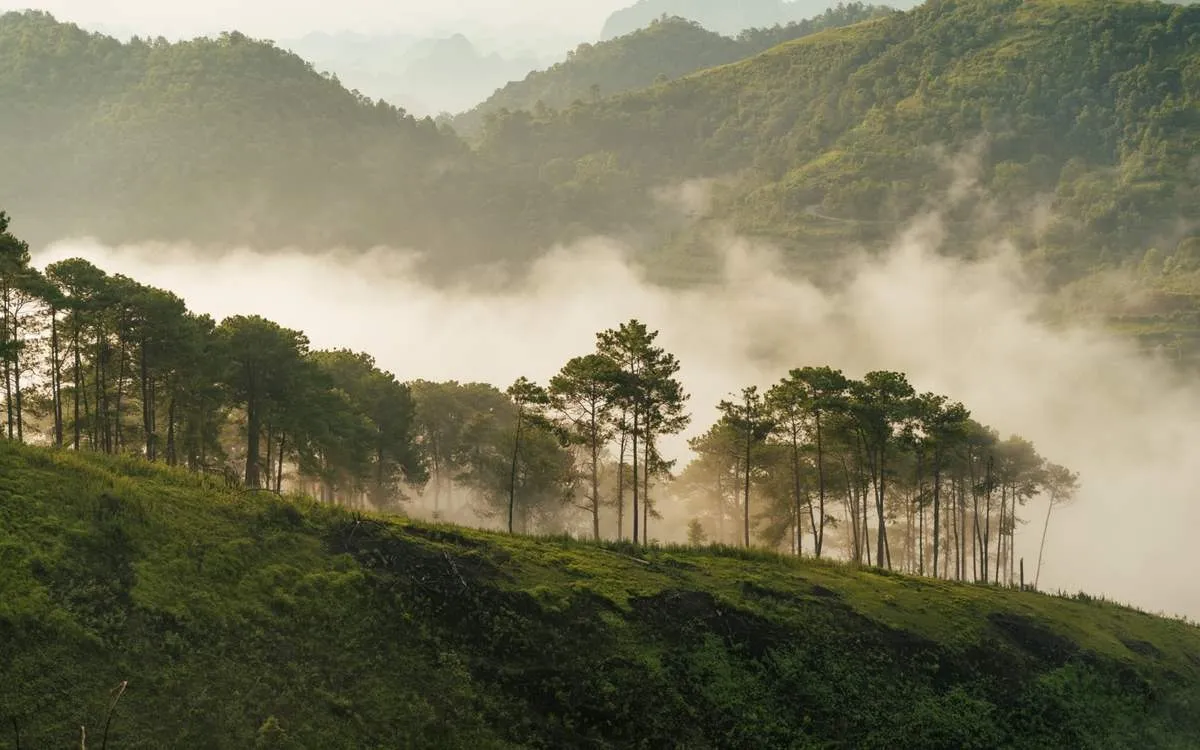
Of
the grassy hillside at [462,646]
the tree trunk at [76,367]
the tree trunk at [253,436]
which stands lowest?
the grassy hillside at [462,646]

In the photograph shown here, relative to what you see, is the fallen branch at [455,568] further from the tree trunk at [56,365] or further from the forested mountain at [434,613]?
the tree trunk at [56,365]

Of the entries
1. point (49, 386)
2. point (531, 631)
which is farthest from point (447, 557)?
point (49, 386)

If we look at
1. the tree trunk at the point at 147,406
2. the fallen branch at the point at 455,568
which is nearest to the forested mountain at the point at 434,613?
the fallen branch at the point at 455,568

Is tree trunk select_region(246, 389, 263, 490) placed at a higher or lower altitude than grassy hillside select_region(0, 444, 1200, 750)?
higher

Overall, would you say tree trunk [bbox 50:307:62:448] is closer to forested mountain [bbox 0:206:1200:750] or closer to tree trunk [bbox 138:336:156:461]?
forested mountain [bbox 0:206:1200:750]

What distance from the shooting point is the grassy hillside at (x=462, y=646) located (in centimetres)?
2983

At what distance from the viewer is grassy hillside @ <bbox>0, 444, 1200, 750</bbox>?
29.8 m

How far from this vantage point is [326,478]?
76.9 meters

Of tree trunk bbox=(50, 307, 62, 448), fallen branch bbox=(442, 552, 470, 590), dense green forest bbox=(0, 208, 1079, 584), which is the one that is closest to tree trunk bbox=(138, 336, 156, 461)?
dense green forest bbox=(0, 208, 1079, 584)

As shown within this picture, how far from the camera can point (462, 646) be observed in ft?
119

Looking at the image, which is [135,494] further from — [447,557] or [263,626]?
[447,557]

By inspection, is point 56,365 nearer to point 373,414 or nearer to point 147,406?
point 147,406

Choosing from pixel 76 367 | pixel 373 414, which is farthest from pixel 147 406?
pixel 373 414

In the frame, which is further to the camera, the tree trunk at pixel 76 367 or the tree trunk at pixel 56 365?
the tree trunk at pixel 76 367
